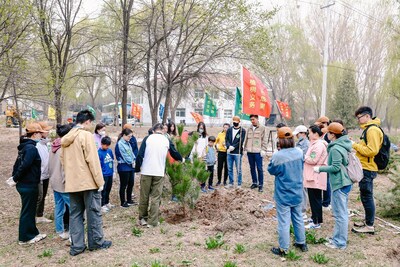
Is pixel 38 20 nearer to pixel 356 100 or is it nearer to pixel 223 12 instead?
pixel 223 12

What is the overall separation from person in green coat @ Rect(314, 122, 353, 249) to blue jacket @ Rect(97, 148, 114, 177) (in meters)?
3.62

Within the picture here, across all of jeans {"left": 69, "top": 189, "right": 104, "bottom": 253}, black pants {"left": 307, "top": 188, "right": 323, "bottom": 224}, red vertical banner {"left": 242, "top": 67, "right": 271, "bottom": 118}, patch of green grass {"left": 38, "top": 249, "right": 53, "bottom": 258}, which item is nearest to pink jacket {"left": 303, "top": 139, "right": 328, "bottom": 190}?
black pants {"left": 307, "top": 188, "right": 323, "bottom": 224}

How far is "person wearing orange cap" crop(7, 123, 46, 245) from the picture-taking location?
4379 mm

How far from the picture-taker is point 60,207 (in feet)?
15.8

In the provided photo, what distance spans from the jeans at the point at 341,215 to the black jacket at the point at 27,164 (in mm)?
4082

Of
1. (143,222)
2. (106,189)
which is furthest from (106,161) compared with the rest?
(143,222)

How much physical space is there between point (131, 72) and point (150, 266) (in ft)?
24.2

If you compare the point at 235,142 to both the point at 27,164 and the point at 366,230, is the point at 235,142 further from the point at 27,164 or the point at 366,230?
the point at 27,164

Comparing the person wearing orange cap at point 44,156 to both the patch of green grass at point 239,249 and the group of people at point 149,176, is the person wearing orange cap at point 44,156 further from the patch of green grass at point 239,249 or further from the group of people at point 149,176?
the patch of green grass at point 239,249

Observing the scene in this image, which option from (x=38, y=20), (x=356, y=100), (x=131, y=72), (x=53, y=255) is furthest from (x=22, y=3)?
(x=356, y=100)

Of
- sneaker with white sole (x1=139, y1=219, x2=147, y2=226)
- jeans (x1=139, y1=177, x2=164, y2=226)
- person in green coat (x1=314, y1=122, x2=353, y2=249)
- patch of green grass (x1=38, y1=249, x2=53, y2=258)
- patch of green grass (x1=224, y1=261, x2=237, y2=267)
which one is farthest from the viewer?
sneaker with white sole (x1=139, y1=219, x2=147, y2=226)

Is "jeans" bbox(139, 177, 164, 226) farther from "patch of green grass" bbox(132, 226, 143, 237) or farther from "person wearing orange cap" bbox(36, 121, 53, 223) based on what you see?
"person wearing orange cap" bbox(36, 121, 53, 223)

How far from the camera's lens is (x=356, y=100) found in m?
28.8

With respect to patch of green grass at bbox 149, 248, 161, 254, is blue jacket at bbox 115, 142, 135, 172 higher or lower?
higher
